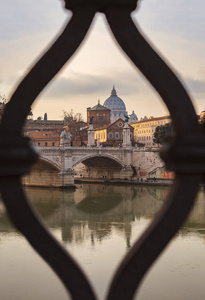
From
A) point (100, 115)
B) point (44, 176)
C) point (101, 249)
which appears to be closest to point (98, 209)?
point (101, 249)

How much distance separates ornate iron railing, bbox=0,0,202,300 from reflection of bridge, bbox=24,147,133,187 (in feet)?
42.9

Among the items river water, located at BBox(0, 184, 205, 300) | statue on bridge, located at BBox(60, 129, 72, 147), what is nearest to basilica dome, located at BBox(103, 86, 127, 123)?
statue on bridge, located at BBox(60, 129, 72, 147)

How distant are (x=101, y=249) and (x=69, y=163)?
813 cm

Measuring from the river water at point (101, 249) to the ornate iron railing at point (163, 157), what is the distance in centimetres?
168

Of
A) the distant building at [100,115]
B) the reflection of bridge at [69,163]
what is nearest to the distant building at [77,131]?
the distant building at [100,115]

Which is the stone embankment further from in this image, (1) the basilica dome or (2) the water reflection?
(1) the basilica dome

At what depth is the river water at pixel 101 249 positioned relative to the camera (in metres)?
4.60

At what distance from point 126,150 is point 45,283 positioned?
11534 millimetres

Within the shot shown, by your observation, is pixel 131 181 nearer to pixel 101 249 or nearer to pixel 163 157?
pixel 101 249

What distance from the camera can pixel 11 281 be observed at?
15.8ft

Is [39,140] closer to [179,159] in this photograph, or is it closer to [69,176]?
[69,176]

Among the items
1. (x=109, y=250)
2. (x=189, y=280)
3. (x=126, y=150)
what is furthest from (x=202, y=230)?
(x=126, y=150)

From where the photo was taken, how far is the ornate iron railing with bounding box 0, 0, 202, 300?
0.40 m

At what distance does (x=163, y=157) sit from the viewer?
0.43 meters
